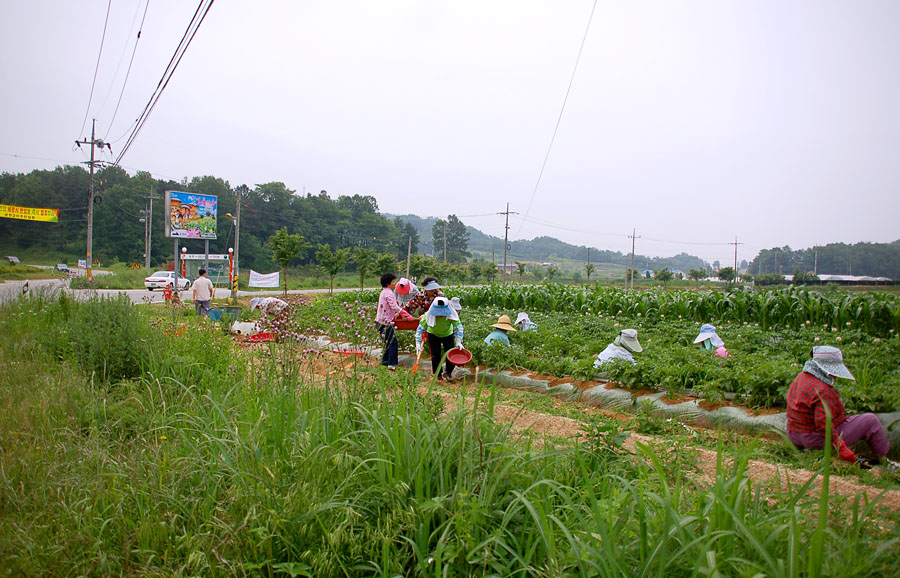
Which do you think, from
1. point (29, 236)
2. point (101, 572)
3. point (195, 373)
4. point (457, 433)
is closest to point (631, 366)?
point (457, 433)

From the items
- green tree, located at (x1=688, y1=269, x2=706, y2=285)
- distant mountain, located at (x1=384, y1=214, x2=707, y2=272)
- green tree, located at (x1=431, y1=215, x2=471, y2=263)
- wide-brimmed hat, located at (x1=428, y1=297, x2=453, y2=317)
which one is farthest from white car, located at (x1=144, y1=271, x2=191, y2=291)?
distant mountain, located at (x1=384, y1=214, x2=707, y2=272)

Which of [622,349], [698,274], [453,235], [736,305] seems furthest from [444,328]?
[453,235]

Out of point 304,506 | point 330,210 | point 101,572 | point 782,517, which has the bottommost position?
point 101,572

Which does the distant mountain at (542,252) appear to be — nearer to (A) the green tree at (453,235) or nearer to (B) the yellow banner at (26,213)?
(A) the green tree at (453,235)

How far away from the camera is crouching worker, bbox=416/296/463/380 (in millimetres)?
7477

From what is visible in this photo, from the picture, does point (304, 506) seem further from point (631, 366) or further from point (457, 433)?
point (631, 366)

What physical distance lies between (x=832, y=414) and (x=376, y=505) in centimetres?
436

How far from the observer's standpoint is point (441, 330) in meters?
7.56

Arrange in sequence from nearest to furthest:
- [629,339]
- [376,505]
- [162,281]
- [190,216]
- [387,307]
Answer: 1. [376,505]
2. [629,339]
3. [387,307]
4. [190,216]
5. [162,281]

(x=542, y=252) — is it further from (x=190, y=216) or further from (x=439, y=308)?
(x=439, y=308)

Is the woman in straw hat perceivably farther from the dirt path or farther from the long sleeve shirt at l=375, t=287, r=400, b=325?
the dirt path

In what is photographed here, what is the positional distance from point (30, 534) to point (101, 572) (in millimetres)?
590

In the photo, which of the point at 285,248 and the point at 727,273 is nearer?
the point at 285,248

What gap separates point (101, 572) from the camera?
242cm
